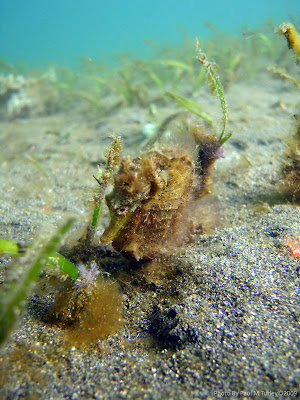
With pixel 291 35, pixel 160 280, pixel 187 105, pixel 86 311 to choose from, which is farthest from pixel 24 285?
pixel 187 105

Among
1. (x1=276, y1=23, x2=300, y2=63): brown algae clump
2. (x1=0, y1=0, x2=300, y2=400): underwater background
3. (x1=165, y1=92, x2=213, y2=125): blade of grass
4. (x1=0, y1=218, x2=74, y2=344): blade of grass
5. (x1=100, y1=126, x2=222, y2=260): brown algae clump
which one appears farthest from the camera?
(x1=165, y1=92, x2=213, y2=125): blade of grass

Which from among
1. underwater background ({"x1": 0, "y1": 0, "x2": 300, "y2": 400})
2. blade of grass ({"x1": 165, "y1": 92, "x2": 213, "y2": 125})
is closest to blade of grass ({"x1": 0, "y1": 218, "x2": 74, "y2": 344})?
underwater background ({"x1": 0, "y1": 0, "x2": 300, "y2": 400})

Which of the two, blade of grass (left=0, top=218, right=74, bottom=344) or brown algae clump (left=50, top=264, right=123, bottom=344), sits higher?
blade of grass (left=0, top=218, right=74, bottom=344)

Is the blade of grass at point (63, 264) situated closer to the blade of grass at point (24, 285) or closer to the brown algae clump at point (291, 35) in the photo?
the blade of grass at point (24, 285)

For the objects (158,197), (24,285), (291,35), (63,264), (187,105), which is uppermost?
(291,35)

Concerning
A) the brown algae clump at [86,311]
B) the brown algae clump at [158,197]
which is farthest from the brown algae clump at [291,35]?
the brown algae clump at [86,311]

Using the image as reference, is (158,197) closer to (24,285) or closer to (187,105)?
(24,285)

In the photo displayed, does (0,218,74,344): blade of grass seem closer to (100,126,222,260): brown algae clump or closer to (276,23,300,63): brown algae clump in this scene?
(100,126,222,260): brown algae clump

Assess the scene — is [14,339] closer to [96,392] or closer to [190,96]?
[96,392]
